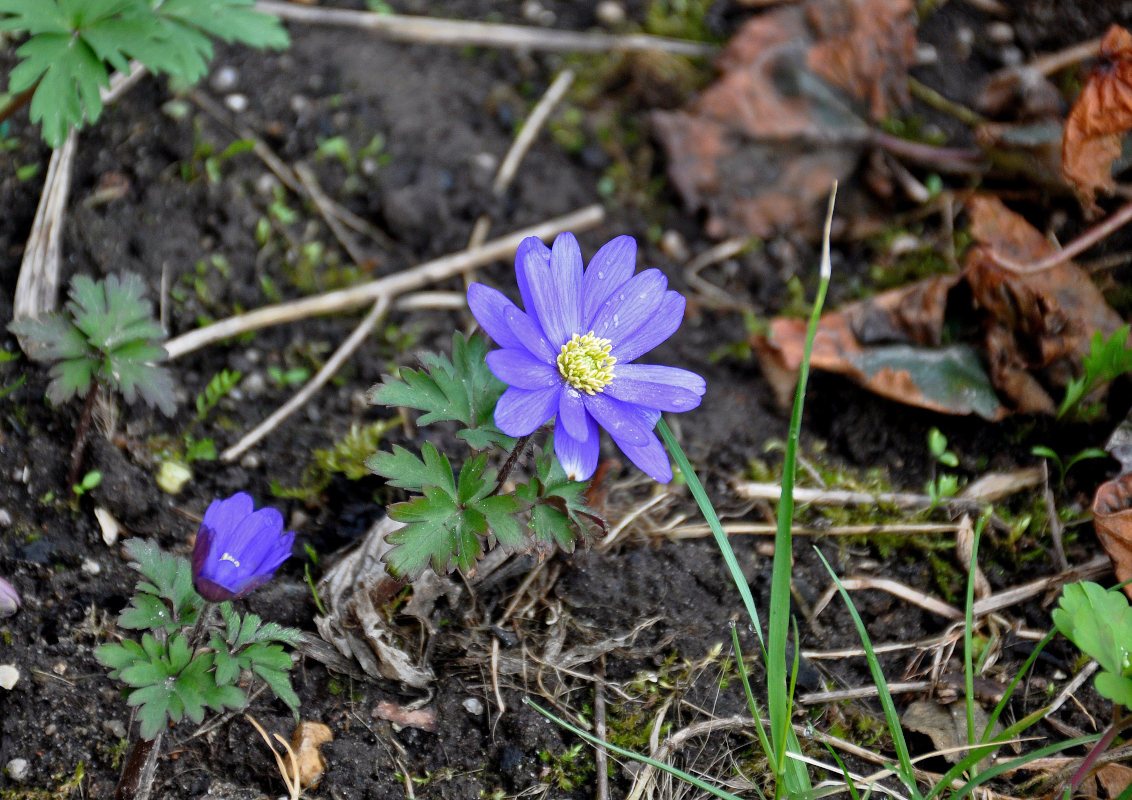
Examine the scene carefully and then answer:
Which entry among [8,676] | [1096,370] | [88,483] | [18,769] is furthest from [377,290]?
[1096,370]

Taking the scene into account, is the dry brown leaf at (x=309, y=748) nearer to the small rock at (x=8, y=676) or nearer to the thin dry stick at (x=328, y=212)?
the small rock at (x=8, y=676)

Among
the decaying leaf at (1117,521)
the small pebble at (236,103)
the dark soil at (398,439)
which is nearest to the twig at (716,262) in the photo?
the dark soil at (398,439)

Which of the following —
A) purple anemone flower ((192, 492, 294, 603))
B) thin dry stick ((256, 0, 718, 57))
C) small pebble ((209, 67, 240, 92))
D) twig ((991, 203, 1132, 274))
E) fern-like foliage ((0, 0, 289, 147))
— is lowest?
purple anemone flower ((192, 492, 294, 603))

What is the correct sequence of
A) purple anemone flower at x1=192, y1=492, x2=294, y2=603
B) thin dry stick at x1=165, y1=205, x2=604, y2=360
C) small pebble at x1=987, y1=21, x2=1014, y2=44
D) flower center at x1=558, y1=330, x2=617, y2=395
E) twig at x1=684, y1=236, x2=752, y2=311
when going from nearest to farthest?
purple anemone flower at x1=192, y1=492, x2=294, y2=603 < flower center at x1=558, y1=330, x2=617, y2=395 < thin dry stick at x1=165, y1=205, x2=604, y2=360 < twig at x1=684, y1=236, x2=752, y2=311 < small pebble at x1=987, y1=21, x2=1014, y2=44

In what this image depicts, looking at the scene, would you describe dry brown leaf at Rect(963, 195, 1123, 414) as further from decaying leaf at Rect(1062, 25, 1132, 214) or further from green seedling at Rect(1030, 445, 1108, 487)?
decaying leaf at Rect(1062, 25, 1132, 214)

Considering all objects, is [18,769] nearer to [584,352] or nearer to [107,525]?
[107,525]

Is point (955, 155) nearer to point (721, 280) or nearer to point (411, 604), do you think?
point (721, 280)

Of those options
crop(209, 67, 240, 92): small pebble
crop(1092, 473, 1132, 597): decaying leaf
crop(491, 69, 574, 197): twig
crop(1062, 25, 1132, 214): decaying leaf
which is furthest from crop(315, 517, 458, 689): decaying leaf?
crop(1062, 25, 1132, 214): decaying leaf

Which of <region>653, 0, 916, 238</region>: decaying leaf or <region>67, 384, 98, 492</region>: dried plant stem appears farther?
<region>653, 0, 916, 238</region>: decaying leaf
